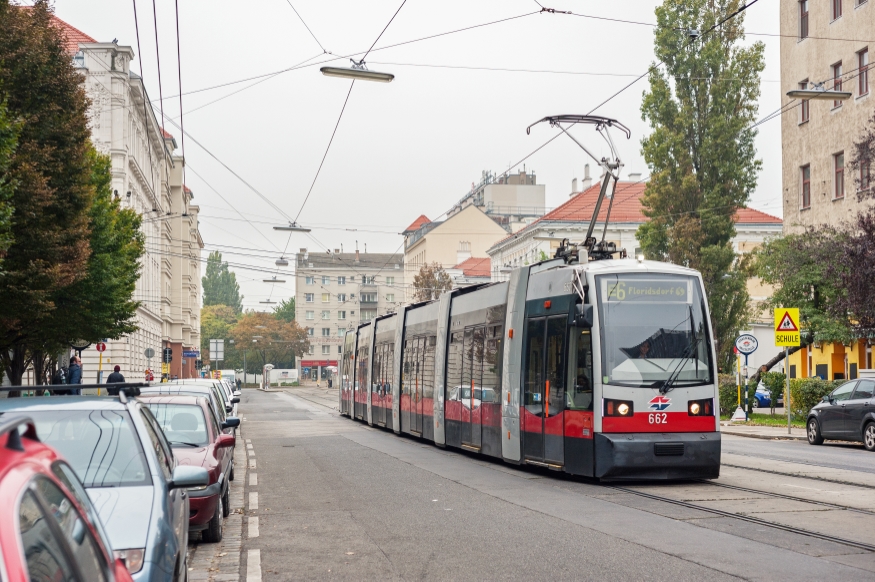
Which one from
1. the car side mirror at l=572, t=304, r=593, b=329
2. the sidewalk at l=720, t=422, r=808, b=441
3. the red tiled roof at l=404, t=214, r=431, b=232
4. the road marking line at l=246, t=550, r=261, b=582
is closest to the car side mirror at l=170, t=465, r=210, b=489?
the road marking line at l=246, t=550, r=261, b=582

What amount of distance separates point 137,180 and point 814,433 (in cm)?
4367

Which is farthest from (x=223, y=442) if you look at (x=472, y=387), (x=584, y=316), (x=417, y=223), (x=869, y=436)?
(x=417, y=223)

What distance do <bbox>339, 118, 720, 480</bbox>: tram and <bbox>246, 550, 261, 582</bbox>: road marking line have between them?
6.40 metres

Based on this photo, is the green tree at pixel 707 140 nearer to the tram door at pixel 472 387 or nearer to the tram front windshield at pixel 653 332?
the tram door at pixel 472 387

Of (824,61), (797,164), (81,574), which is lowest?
(81,574)

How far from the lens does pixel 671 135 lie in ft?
156

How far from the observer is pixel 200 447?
11438 mm

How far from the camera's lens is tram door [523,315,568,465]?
1611 cm

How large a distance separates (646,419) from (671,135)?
Result: 34.4 metres

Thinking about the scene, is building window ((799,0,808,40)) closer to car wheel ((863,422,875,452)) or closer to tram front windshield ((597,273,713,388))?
car wheel ((863,422,875,452))

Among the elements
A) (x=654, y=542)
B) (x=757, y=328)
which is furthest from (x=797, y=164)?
(x=654, y=542)

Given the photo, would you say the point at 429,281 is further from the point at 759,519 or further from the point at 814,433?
the point at 759,519

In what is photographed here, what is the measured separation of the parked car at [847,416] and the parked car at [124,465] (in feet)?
63.9

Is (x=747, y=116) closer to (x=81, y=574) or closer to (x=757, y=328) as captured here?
(x=757, y=328)
